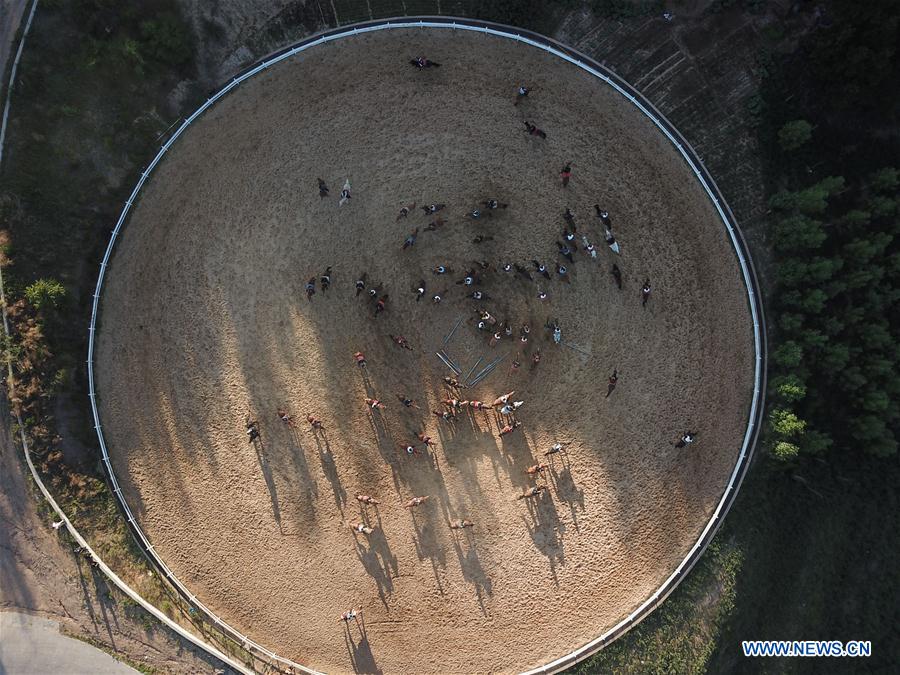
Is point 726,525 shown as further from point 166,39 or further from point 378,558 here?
point 166,39

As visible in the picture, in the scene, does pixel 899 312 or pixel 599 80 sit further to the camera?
pixel 599 80

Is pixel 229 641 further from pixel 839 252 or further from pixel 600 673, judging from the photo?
pixel 839 252

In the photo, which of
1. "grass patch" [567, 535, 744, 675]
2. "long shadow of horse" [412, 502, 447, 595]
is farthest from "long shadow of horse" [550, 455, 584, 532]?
"long shadow of horse" [412, 502, 447, 595]

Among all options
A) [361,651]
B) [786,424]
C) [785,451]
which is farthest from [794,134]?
[361,651]

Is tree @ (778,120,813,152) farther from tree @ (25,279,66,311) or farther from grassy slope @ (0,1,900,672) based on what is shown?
tree @ (25,279,66,311)

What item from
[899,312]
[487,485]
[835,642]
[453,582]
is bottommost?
[835,642]

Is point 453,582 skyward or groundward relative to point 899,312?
groundward

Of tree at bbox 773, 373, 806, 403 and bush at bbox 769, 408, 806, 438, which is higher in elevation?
tree at bbox 773, 373, 806, 403

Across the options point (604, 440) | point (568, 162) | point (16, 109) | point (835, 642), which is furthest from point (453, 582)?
point (16, 109)
